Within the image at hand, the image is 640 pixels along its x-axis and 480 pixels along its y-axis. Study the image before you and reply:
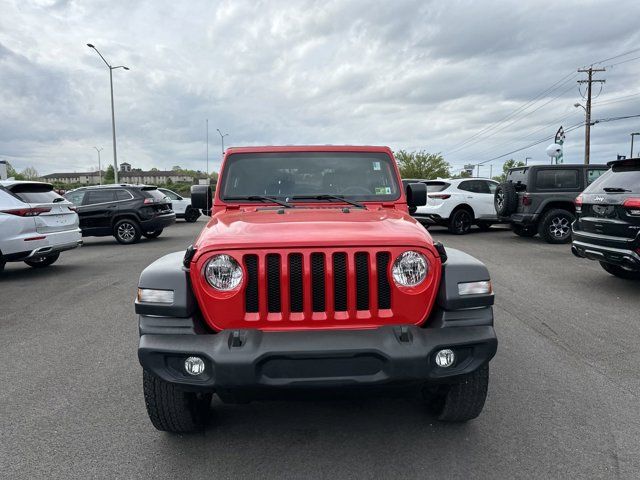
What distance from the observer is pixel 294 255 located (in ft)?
8.53

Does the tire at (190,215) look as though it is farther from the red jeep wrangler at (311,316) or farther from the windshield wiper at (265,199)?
the red jeep wrangler at (311,316)

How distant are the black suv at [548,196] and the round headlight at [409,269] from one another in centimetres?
1021

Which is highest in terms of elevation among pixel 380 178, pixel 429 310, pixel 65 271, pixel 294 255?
pixel 380 178

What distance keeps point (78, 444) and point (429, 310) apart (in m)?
2.19

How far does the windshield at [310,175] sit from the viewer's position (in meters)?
4.09

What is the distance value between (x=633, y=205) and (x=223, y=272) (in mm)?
5600

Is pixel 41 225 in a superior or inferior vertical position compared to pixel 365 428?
superior

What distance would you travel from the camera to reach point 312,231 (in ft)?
9.03

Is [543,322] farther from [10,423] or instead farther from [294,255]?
[10,423]

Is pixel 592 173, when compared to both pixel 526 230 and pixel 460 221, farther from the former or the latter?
pixel 460 221

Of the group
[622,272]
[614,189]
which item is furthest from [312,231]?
[622,272]

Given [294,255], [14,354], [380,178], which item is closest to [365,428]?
[294,255]

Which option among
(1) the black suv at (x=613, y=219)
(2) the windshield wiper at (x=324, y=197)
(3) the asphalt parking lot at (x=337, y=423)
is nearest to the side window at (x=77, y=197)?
Result: (3) the asphalt parking lot at (x=337, y=423)

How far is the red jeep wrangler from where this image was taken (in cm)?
243
